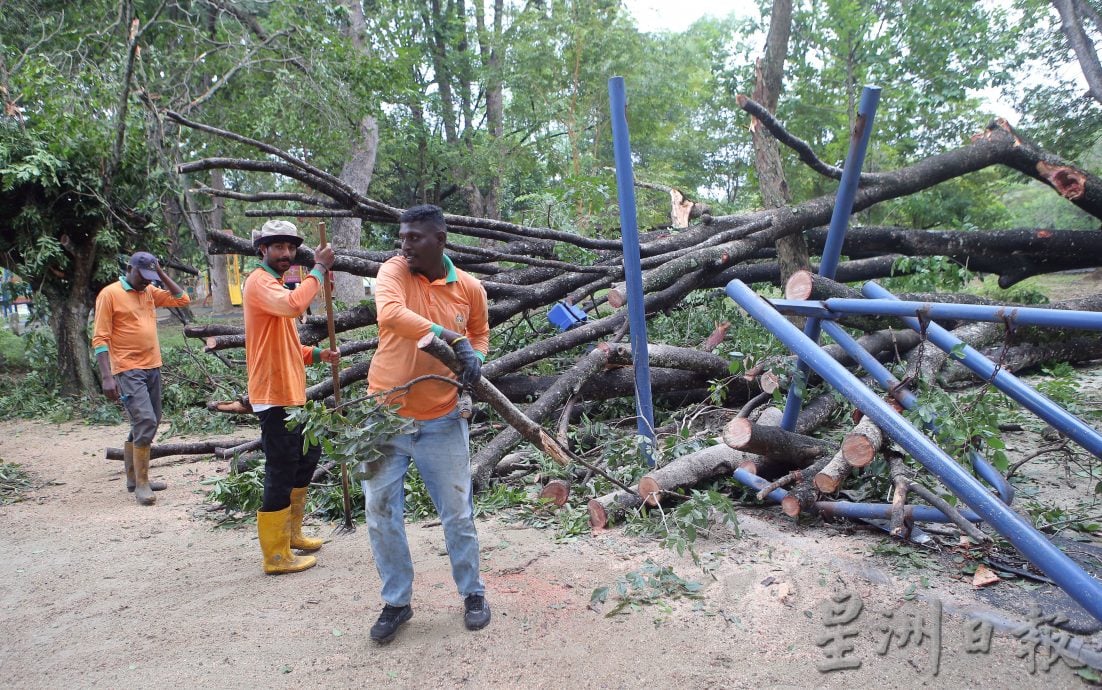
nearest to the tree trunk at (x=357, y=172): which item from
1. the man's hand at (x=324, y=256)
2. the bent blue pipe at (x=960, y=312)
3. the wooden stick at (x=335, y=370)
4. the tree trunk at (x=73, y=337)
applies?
the tree trunk at (x=73, y=337)

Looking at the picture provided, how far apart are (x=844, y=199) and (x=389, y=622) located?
3.15 metres

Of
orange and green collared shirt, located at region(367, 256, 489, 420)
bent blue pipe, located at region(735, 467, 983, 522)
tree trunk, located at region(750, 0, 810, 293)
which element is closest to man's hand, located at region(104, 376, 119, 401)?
orange and green collared shirt, located at region(367, 256, 489, 420)

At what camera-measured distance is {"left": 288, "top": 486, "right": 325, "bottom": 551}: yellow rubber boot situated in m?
4.04

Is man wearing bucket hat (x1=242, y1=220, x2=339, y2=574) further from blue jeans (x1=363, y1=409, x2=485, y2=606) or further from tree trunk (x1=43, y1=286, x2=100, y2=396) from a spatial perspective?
tree trunk (x1=43, y1=286, x2=100, y2=396)

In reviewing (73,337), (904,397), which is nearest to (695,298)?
(904,397)

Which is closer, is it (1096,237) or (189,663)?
(189,663)

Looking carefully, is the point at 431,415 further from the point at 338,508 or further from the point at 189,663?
the point at 338,508

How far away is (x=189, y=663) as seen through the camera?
286cm

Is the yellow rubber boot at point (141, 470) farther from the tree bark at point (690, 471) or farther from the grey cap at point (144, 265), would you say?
the tree bark at point (690, 471)

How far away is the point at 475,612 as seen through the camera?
118 inches

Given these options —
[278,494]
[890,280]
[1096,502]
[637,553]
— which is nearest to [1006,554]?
[1096,502]

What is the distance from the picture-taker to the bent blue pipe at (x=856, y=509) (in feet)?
10.6

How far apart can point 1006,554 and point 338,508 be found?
3.87 m

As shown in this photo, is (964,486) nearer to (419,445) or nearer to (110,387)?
(419,445)
